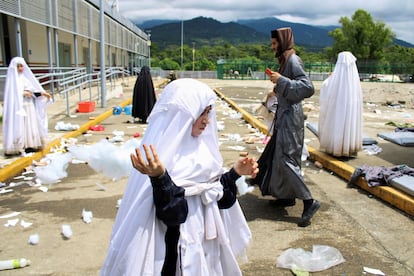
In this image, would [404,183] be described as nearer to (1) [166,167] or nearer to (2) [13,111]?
(1) [166,167]

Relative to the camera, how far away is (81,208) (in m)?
4.75

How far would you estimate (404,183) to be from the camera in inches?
193

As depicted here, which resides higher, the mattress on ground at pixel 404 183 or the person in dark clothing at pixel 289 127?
the person in dark clothing at pixel 289 127

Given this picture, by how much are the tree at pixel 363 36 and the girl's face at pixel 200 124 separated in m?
69.5

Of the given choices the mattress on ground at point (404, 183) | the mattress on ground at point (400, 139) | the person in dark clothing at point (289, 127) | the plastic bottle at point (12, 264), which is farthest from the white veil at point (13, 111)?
the mattress on ground at point (400, 139)

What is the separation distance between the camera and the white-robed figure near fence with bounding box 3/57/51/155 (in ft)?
21.2

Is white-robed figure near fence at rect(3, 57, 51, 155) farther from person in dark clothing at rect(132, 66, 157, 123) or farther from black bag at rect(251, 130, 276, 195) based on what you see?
person in dark clothing at rect(132, 66, 157, 123)

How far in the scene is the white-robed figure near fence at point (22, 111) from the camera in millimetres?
6469

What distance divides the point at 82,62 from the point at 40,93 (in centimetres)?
2404

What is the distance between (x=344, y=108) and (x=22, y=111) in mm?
5365

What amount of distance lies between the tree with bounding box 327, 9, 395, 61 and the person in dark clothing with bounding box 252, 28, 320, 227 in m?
67.2

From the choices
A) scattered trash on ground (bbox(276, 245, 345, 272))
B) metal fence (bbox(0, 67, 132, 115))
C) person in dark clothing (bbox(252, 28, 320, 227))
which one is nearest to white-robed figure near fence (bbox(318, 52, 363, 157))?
person in dark clothing (bbox(252, 28, 320, 227))

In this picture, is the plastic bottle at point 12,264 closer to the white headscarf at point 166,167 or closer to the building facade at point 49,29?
the white headscarf at point 166,167

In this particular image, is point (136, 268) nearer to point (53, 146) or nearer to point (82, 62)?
point (53, 146)
